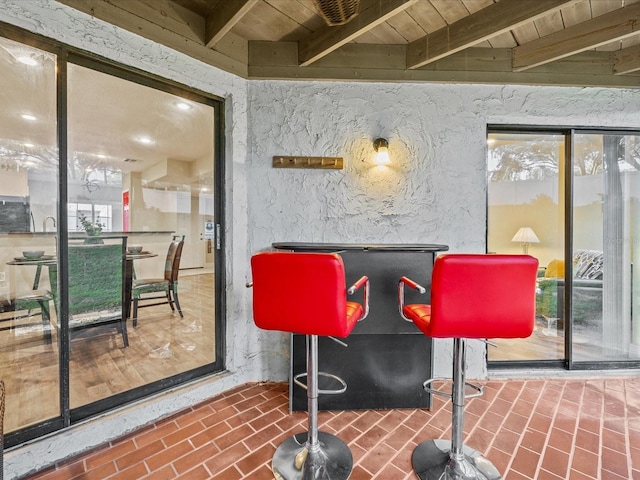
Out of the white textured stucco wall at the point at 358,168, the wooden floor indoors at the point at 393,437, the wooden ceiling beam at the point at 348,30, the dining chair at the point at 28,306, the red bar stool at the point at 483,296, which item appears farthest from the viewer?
the white textured stucco wall at the point at 358,168

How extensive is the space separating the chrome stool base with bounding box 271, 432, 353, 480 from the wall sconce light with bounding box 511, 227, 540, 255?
2483 mm

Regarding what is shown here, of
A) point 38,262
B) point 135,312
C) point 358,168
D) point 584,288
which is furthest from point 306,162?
point 584,288

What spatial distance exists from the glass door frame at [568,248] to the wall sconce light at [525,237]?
0.81ft

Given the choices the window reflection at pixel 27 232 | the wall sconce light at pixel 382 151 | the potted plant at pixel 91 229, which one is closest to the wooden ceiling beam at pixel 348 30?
the wall sconce light at pixel 382 151

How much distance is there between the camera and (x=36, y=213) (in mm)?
1792

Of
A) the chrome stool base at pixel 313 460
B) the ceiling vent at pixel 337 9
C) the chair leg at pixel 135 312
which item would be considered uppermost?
the ceiling vent at pixel 337 9

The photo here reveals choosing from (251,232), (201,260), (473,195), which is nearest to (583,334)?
(473,195)

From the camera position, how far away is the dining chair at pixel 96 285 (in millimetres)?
1927

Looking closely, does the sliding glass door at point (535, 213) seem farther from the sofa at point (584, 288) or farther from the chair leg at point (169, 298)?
the chair leg at point (169, 298)

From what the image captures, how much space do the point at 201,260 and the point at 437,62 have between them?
256 centimetres

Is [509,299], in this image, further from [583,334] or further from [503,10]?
[583,334]

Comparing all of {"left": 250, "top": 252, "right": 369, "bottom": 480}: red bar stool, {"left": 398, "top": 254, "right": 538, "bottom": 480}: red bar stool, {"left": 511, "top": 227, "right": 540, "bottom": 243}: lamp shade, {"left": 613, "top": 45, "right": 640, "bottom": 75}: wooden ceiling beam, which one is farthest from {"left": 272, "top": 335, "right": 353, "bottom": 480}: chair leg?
{"left": 613, "top": 45, "right": 640, "bottom": 75}: wooden ceiling beam

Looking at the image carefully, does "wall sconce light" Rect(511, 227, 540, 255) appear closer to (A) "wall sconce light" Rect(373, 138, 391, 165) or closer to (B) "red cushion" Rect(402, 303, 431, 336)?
(A) "wall sconce light" Rect(373, 138, 391, 165)

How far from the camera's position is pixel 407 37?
2502mm
